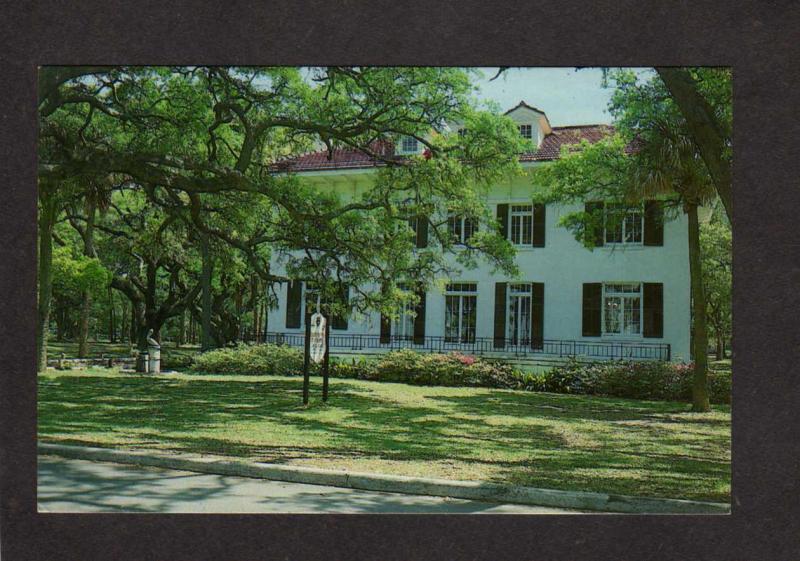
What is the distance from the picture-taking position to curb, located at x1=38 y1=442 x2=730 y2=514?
13.6ft

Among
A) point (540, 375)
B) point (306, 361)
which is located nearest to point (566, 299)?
point (540, 375)

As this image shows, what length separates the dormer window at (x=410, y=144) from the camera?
7998 millimetres

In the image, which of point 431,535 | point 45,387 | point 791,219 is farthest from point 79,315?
point 791,219

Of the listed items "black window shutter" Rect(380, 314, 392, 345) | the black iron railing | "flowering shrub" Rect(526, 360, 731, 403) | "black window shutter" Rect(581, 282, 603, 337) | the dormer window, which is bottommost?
"flowering shrub" Rect(526, 360, 731, 403)

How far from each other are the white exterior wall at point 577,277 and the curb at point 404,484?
4.00ft

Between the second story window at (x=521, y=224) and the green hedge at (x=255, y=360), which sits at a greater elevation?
the second story window at (x=521, y=224)

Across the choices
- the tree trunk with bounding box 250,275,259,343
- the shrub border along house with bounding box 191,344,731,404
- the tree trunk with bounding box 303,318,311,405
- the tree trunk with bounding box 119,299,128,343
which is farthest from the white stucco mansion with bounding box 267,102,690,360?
the tree trunk with bounding box 119,299,128,343

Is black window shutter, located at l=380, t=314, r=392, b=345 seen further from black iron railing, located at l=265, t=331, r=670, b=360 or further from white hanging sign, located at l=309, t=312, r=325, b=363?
white hanging sign, located at l=309, t=312, r=325, b=363

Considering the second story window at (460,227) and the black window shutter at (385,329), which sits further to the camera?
the second story window at (460,227)

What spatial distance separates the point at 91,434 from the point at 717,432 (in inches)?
154

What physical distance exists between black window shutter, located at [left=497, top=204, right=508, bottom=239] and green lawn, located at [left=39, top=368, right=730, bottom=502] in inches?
45.0

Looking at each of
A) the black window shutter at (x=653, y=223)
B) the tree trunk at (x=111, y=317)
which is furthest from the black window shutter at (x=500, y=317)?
the tree trunk at (x=111, y=317)

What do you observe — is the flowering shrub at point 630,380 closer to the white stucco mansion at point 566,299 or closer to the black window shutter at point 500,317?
the white stucco mansion at point 566,299

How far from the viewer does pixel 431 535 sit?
371 centimetres
